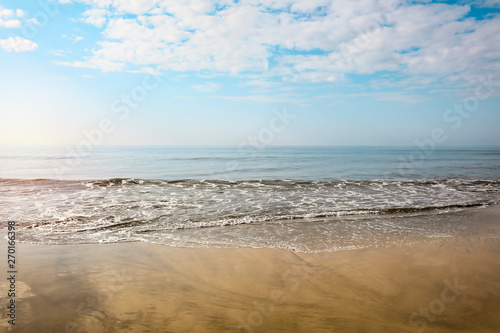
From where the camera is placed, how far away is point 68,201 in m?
11.9

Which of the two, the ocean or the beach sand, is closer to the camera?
the beach sand

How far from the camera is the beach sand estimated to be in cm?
342

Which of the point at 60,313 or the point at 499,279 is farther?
the point at 499,279

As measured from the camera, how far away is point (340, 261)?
18.0 ft

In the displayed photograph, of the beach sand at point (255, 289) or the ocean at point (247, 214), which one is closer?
the beach sand at point (255, 289)

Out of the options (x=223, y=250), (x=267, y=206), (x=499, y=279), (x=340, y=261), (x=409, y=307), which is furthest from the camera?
(x=267, y=206)

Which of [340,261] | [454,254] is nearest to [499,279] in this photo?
[454,254]

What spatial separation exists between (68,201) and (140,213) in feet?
14.0

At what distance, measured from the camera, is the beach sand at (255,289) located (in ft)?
11.2

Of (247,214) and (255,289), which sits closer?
(255,289)

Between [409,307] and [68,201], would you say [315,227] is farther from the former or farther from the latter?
[68,201]

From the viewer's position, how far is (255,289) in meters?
4.32

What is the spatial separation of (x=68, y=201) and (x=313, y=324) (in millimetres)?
11799

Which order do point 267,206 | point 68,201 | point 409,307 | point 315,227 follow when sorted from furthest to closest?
point 68,201
point 267,206
point 315,227
point 409,307
